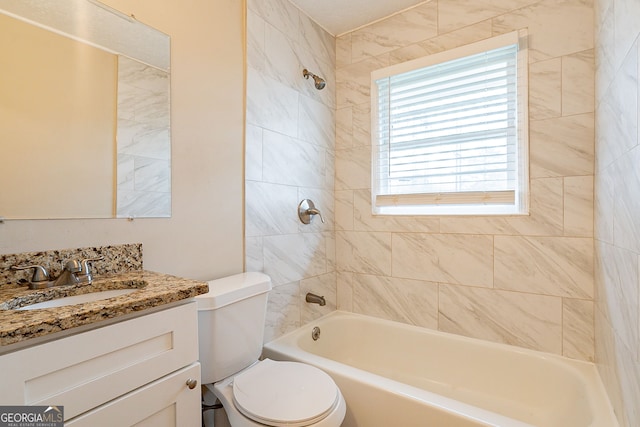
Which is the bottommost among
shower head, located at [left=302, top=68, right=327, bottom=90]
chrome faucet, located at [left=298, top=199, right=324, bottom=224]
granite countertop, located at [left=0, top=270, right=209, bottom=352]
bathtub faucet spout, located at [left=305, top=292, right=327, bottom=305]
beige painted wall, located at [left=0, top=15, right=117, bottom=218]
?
bathtub faucet spout, located at [left=305, top=292, right=327, bottom=305]

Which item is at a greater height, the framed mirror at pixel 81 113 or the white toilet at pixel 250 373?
the framed mirror at pixel 81 113

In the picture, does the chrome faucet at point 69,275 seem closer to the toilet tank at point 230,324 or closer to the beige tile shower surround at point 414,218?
the toilet tank at point 230,324

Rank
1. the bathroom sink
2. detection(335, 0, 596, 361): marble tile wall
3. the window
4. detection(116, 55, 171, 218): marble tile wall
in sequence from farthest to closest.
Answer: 1. the window
2. detection(335, 0, 596, 361): marble tile wall
3. detection(116, 55, 171, 218): marble tile wall
4. the bathroom sink

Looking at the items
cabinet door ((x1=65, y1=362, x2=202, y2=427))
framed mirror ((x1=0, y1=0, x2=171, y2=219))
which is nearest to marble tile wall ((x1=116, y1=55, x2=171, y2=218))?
framed mirror ((x1=0, y1=0, x2=171, y2=219))

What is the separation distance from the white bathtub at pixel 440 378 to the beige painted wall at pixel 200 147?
70cm

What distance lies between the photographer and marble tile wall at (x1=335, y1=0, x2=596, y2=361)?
155 cm

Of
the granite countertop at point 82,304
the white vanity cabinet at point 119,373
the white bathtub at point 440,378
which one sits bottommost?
the white bathtub at point 440,378

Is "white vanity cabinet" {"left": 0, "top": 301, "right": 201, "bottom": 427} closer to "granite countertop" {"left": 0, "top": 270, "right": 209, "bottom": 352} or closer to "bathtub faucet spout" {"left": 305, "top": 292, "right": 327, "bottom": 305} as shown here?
"granite countertop" {"left": 0, "top": 270, "right": 209, "bottom": 352}

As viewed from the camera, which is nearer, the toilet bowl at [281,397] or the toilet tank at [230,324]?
the toilet bowl at [281,397]

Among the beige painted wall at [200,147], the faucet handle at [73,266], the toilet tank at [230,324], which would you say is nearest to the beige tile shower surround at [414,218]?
the beige painted wall at [200,147]

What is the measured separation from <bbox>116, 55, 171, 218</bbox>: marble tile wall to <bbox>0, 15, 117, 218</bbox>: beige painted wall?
0.04 metres

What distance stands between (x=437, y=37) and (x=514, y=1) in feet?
1.36

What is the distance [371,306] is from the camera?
2.21m

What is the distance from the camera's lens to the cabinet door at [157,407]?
31.2 inches
